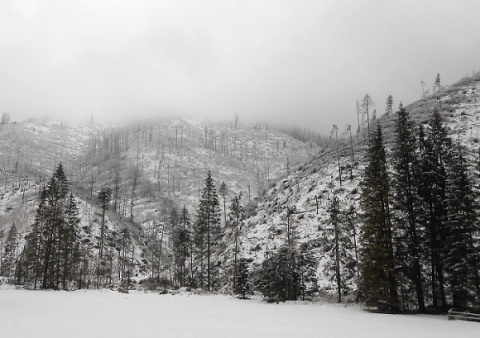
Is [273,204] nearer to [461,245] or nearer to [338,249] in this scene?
[338,249]

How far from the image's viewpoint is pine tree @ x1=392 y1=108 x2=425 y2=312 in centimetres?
2502

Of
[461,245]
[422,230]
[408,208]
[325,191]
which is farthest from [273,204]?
[461,245]

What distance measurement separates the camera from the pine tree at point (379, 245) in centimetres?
2497

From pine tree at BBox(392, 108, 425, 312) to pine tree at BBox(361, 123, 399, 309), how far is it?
0.87m

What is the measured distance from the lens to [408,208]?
26062 mm

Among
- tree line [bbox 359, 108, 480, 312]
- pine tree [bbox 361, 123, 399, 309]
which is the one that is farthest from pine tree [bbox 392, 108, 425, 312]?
pine tree [bbox 361, 123, 399, 309]

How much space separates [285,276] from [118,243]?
256 ft

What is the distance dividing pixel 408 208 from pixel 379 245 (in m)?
3.93

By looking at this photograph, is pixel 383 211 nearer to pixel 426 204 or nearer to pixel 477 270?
pixel 426 204

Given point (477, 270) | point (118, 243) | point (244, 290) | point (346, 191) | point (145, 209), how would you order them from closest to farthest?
point (477, 270) → point (244, 290) → point (346, 191) → point (118, 243) → point (145, 209)

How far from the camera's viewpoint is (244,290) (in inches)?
1460

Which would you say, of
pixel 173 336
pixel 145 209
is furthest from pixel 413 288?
pixel 145 209

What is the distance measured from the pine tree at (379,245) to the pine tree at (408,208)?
2.84 ft

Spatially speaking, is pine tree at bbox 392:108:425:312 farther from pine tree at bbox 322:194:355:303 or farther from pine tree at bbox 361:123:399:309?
pine tree at bbox 322:194:355:303
